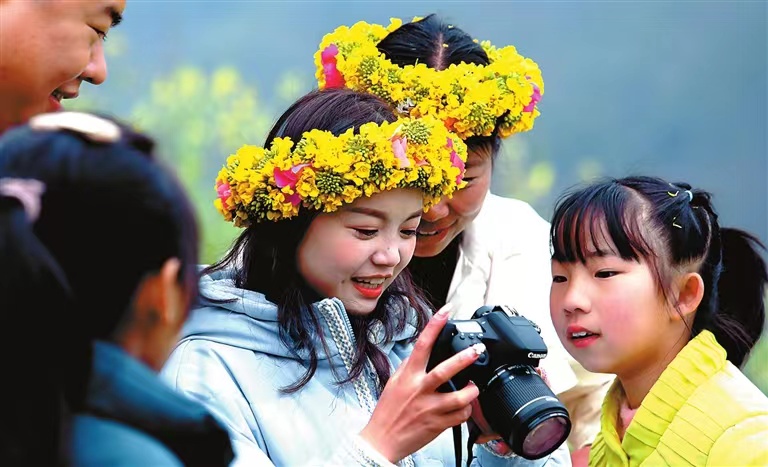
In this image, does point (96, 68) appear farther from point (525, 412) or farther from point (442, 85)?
point (442, 85)

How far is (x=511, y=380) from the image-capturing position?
5.25ft

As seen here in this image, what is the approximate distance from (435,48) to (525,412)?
3.92 feet

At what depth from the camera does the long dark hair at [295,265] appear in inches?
72.4

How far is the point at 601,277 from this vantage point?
1908 millimetres

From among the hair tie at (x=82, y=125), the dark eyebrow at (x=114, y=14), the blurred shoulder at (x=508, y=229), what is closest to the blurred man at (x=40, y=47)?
the dark eyebrow at (x=114, y=14)

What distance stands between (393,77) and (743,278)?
2.99 ft

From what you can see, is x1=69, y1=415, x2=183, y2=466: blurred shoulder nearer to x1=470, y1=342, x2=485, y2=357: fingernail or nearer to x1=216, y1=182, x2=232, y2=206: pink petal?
x1=470, y1=342, x2=485, y2=357: fingernail

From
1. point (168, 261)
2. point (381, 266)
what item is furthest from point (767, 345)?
point (168, 261)

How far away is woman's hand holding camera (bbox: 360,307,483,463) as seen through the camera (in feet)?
5.21

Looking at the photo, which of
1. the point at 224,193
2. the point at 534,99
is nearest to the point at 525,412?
the point at 224,193

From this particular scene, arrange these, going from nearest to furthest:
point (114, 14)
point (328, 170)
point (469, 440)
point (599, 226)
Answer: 1. point (114, 14)
2. point (469, 440)
3. point (328, 170)
4. point (599, 226)

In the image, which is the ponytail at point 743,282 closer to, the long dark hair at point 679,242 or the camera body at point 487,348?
the long dark hair at point 679,242

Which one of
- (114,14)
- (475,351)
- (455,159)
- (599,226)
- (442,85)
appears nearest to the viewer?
(114,14)

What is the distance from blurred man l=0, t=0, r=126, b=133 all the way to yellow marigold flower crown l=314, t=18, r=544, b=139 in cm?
103
